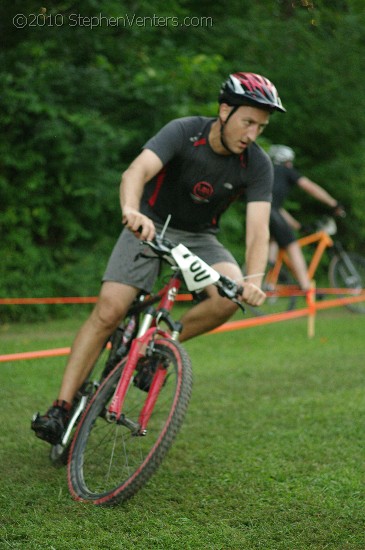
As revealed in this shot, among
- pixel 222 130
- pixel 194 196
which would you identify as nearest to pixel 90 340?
pixel 194 196

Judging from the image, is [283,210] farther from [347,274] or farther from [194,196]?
[194,196]

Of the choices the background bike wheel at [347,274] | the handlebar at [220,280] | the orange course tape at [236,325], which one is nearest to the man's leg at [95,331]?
the handlebar at [220,280]

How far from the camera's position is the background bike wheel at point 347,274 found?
13219 millimetres

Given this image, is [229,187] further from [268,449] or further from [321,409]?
[321,409]

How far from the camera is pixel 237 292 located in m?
4.16

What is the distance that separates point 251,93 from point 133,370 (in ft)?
4.85

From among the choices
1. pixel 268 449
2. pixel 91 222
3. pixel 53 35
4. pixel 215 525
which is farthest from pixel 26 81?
pixel 215 525

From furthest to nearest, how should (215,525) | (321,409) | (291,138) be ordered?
(291,138)
(321,409)
(215,525)

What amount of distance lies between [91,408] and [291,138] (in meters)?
12.9

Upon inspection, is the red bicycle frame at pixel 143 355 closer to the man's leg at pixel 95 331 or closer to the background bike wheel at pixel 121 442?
the background bike wheel at pixel 121 442

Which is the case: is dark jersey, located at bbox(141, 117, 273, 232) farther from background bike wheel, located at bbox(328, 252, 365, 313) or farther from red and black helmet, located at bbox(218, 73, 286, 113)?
background bike wheel, located at bbox(328, 252, 365, 313)

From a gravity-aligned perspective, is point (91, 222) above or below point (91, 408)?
below

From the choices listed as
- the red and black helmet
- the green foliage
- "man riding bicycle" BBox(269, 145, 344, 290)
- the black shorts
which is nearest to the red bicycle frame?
the red and black helmet

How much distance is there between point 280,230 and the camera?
12000 millimetres
